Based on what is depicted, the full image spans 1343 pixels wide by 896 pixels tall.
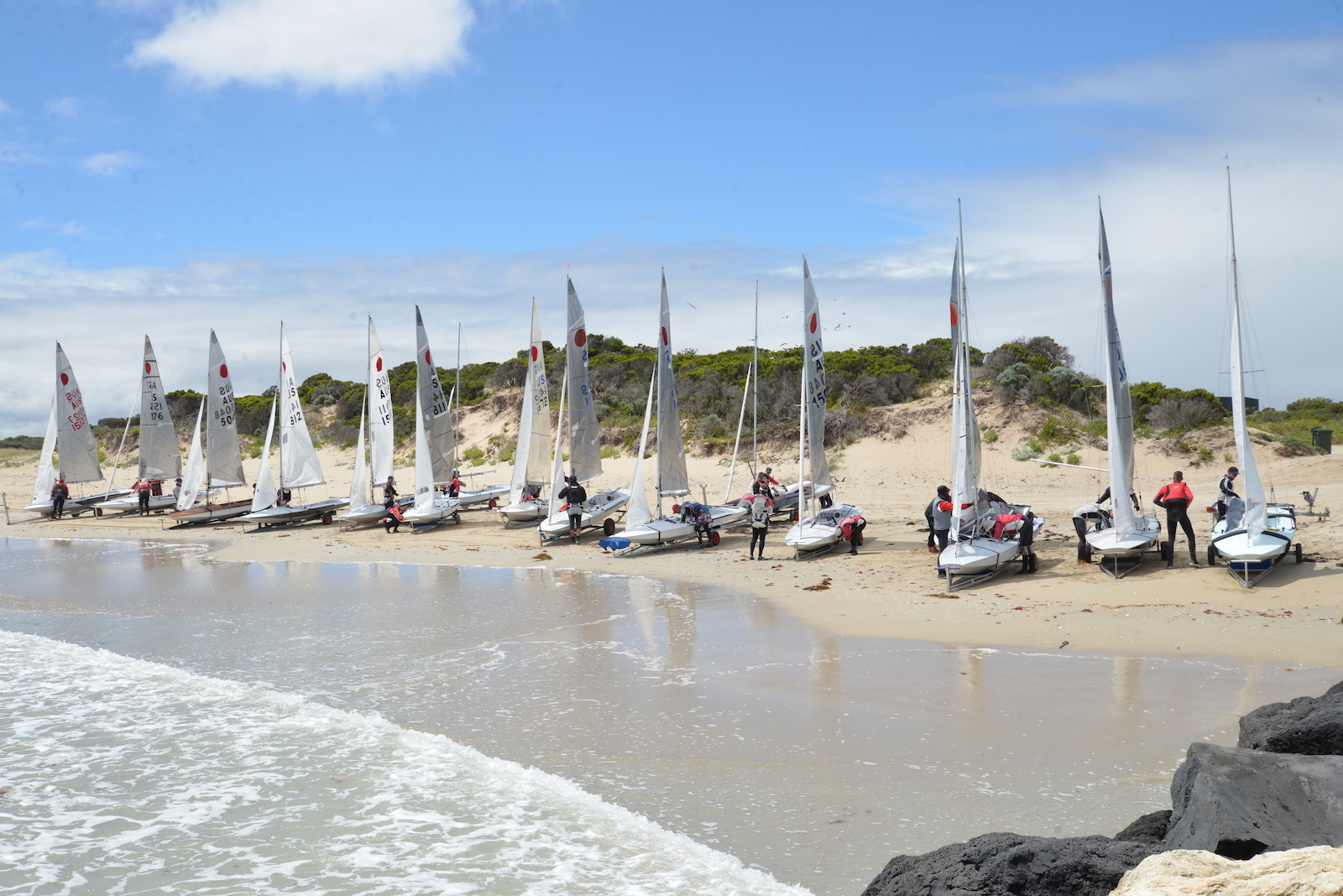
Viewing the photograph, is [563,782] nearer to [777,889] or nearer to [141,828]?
[777,889]

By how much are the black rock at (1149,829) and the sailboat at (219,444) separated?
27.6 metres

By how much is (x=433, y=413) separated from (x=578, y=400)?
6371mm

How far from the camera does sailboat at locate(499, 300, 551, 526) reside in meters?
23.2

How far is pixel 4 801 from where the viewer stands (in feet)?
23.2

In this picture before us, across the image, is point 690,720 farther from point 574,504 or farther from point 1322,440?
point 1322,440

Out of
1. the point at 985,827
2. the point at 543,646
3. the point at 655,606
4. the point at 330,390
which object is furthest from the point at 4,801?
the point at 330,390

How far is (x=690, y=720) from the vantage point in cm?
795

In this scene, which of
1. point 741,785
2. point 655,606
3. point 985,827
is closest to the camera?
point 985,827

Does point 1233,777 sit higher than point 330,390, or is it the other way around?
point 330,390

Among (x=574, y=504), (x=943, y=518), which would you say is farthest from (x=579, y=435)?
(x=943, y=518)

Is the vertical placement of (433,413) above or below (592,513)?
above

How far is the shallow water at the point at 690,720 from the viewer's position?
5680mm

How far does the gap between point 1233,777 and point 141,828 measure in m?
6.81

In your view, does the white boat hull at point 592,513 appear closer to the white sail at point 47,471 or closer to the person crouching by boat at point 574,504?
the person crouching by boat at point 574,504
